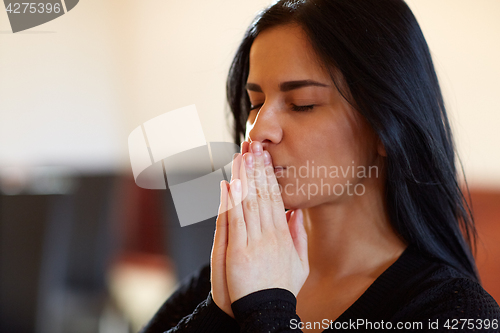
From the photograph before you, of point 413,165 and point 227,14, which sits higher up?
point 227,14

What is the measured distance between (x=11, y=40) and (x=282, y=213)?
4.88ft

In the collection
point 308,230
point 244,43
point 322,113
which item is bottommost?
point 308,230

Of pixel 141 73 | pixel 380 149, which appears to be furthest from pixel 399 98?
pixel 141 73

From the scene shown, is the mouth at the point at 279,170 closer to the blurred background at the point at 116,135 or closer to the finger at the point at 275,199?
the finger at the point at 275,199

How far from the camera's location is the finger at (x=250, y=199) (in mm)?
685

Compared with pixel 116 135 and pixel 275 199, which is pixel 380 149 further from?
pixel 116 135

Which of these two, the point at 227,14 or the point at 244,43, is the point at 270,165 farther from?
the point at 227,14

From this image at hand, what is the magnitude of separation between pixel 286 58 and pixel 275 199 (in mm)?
268

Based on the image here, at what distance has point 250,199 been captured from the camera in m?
0.70

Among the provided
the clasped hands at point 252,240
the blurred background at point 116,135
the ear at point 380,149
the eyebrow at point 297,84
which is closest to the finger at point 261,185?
the clasped hands at point 252,240

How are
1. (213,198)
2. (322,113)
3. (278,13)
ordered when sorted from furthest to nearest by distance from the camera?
(213,198)
(278,13)
(322,113)

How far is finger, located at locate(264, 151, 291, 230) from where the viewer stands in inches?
28.2

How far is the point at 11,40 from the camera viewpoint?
1.58 m

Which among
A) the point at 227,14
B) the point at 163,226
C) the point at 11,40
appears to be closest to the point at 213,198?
the point at 163,226
